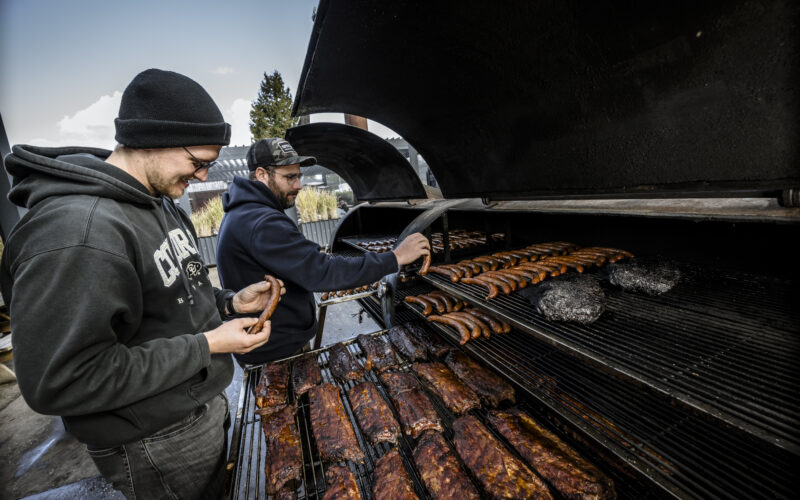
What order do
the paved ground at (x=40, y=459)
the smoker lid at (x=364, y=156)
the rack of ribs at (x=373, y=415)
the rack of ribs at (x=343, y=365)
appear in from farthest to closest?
the smoker lid at (x=364, y=156) → the paved ground at (x=40, y=459) → the rack of ribs at (x=343, y=365) → the rack of ribs at (x=373, y=415)

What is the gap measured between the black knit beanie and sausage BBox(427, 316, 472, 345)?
2.18 metres

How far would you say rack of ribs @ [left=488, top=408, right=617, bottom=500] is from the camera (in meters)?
1.48

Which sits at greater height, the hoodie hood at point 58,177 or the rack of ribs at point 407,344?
the hoodie hood at point 58,177

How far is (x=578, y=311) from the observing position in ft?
5.95

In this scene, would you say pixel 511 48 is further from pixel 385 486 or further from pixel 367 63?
pixel 385 486

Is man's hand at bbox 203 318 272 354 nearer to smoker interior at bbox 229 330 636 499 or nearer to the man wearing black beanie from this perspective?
the man wearing black beanie

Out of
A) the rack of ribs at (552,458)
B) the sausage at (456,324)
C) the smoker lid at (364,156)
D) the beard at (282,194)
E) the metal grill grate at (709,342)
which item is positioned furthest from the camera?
the smoker lid at (364,156)

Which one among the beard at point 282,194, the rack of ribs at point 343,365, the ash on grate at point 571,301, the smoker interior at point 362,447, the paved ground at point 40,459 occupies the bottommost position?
the paved ground at point 40,459

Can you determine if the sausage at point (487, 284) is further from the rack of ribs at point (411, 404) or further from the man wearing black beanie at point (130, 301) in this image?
the man wearing black beanie at point (130, 301)

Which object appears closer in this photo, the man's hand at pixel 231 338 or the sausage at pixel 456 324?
the man's hand at pixel 231 338

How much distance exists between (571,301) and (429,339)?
157cm

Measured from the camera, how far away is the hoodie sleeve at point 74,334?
1141 mm

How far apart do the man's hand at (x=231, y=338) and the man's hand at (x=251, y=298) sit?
689 millimetres

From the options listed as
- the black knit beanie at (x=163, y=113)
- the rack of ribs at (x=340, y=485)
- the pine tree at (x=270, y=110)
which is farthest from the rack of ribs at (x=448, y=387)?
the pine tree at (x=270, y=110)
